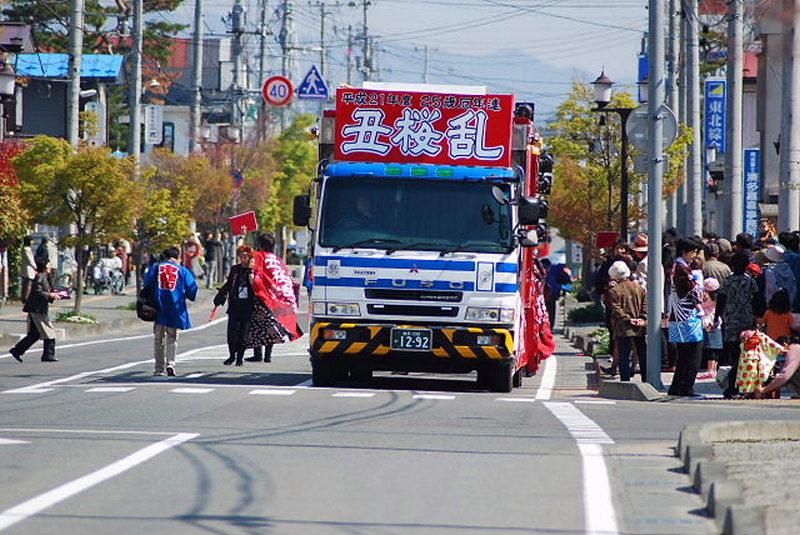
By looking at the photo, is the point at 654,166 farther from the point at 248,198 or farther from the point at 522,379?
the point at 248,198

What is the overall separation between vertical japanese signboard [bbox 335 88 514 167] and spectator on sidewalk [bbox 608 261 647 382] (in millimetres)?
3034

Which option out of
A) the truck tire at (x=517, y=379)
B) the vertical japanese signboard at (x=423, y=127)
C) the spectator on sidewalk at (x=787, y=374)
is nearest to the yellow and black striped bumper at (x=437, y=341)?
the vertical japanese signboard at (x=423, y=127)

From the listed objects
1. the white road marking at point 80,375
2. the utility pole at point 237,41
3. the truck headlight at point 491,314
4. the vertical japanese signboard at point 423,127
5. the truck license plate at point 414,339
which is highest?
the utility pole at point 237,41

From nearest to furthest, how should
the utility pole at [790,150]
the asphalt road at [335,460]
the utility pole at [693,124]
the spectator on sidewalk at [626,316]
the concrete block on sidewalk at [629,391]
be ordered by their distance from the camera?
the asphalt road at [335,460], the concrete block on sidewalk at [629,391], the spectator on sidewalk at [626,316], the utility pole at [790,150], the utility pole at [693,124]

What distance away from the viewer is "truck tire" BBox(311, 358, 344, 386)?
69.2ft

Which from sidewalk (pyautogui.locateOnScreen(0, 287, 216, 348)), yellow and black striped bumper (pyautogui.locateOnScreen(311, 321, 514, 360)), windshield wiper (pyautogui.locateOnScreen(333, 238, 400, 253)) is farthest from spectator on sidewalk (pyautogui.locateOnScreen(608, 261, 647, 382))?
sidewalk (pyautogui.locateOnScreen(0, 287, 216, 348))

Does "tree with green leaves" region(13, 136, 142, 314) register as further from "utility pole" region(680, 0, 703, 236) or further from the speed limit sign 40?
the speed limit sign 40

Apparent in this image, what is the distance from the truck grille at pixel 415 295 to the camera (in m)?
20.0

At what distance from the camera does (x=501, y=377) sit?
21141 mm

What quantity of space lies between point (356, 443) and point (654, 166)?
8626 mm

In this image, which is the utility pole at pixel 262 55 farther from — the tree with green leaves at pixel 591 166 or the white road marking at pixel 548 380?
the white road marking at pixel 548 380

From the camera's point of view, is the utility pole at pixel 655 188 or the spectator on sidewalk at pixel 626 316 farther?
the spectator on sidewalk at pixel 626 316

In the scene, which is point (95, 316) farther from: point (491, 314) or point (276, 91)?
point (276, 91)

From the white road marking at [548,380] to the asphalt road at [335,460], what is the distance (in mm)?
367
